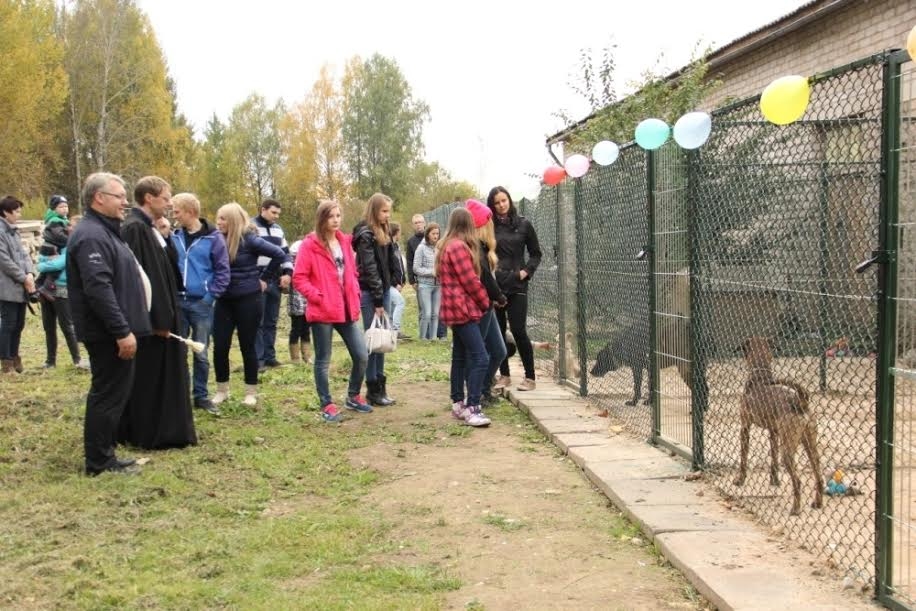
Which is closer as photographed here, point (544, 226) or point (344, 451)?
point (344, 451)

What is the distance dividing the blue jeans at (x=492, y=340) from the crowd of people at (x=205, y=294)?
0.04 ft

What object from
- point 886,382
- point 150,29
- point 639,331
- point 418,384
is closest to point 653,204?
point 639,331

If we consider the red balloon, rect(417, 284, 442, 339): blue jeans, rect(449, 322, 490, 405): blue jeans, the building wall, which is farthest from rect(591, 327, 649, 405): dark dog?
the building wall

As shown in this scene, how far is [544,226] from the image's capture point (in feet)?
30.6

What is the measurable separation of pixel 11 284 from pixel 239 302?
3.24 meters

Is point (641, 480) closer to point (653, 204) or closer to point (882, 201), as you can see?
point (653, 204)

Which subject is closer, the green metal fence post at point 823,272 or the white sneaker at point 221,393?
the green metal fence post at point 823,272

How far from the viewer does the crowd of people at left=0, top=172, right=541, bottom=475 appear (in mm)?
5270

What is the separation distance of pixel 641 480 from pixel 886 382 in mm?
2166

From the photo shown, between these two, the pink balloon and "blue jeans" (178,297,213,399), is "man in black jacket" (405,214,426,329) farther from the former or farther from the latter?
the pink balloon

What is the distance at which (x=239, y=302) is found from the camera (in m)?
7.23

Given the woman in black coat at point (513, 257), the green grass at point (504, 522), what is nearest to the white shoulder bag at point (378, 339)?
the woman in black coat at point (513, 257)

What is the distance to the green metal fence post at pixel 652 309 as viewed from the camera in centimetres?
574

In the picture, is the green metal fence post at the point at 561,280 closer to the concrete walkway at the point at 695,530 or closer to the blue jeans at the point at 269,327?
the concrete walkway at the point at 695,530
